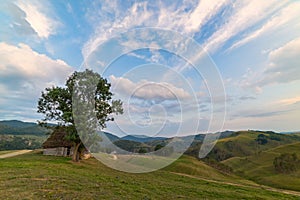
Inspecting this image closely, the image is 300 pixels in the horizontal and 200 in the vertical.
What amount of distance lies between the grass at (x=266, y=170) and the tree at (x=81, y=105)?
46.5 meters

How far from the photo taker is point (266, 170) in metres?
76.2

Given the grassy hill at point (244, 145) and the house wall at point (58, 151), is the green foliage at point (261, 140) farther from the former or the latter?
the house wall at point (58, 151)

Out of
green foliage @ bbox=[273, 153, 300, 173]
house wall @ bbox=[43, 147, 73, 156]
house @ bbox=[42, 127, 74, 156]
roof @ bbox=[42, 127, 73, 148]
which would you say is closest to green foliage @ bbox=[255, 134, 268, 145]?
green foliage @ bbox=[273, 153, 300, 173]

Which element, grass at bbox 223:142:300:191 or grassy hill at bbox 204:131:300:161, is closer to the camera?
grass at bbox 223:142:300:191

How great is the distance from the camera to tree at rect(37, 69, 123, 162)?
29.9 metres

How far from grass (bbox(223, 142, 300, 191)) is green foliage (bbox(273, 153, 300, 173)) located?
1.84 m

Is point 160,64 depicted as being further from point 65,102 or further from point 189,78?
point 65,102

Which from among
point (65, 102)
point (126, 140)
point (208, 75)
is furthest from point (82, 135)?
point (208, 75)

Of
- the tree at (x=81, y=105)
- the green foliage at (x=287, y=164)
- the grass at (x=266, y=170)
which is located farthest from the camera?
the green foliage at (x=287, y=164)

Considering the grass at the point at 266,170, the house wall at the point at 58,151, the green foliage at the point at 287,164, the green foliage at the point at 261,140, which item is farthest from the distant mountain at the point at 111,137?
the green foliage at the point at 261,140

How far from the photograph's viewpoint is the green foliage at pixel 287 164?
7169cm

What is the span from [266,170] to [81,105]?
7135 centimetres

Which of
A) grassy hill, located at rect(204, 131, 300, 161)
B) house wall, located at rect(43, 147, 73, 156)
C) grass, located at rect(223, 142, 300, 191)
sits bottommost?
grass, located at rect(223, 142, 300, 191)

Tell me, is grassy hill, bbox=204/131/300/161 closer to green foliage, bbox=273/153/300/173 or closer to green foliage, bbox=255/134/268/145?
green foliage, bbox=255/134/268/145
